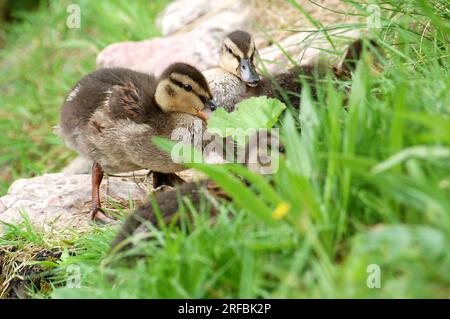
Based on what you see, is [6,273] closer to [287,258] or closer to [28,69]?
[287,258]

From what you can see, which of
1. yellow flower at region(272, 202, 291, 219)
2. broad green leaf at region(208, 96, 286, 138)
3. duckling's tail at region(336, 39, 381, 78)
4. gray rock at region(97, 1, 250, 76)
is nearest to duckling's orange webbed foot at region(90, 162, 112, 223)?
broad green leaf at region(208, 96, 286, 138)

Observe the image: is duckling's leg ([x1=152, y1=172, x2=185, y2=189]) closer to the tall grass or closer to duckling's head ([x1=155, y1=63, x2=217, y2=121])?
duckling's head ([x1=155, y1=63, x2=217, y2=121])

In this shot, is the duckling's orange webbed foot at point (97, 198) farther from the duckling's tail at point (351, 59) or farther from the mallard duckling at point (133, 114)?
the duckling's tail at point (351, 59)

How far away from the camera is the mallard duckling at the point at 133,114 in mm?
4484

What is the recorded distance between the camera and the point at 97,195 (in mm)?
4723

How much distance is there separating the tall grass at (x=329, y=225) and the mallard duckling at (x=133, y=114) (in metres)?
1.41

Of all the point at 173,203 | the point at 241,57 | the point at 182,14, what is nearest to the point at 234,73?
the point at 241,57

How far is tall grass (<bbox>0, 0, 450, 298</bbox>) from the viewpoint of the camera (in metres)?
2.48

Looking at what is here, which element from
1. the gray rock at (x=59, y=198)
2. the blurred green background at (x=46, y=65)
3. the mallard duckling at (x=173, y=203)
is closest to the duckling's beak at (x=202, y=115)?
the gray rock at (x=59, y=198)

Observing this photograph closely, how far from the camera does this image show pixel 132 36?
739cm

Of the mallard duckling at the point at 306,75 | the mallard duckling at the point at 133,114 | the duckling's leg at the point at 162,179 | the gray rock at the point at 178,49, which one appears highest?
the gray rock at the point at 178,49

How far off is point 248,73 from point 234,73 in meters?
0.20

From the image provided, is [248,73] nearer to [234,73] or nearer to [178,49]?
[234,73]
